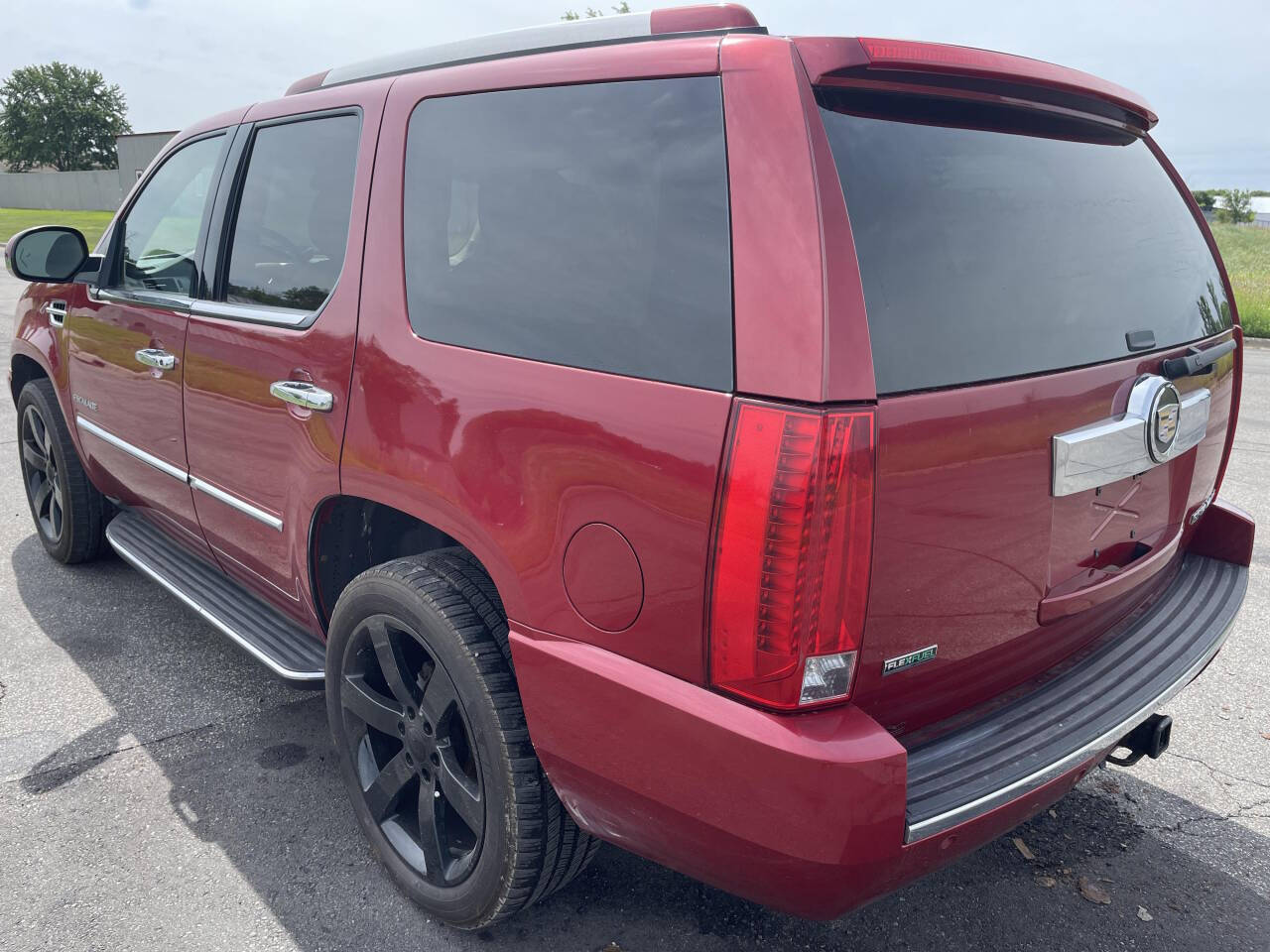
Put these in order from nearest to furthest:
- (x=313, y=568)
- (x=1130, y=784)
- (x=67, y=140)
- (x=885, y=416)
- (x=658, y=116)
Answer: (x=885, y=416) < (x=658, y=116) < (x=313, y=568) < (x=1130, y=784) < (x=67, y=140)

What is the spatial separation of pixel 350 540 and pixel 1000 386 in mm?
1796

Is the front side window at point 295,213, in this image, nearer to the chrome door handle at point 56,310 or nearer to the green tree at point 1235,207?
the chrome door handle at point 56,310

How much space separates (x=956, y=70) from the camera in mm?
1795

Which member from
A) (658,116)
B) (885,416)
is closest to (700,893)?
(885,416)

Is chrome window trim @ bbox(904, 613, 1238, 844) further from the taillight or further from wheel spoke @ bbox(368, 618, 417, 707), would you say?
wheel spoke @ bbox(368, 618, 417, 707)

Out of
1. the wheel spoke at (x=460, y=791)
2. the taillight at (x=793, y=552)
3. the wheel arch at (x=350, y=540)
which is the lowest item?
the wheel spoke at (x=460, y=791)

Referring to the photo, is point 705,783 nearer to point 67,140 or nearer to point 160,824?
point 160,824

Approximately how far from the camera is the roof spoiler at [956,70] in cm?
168

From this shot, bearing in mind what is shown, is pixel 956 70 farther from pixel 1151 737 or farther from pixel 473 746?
pixel 473 746

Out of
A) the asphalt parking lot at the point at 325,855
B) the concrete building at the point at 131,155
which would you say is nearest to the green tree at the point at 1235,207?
the concrete building at the point at 131,155

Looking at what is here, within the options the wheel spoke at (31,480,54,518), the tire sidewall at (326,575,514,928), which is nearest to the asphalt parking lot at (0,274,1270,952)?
the tire sidewall at (326,575,514,928)

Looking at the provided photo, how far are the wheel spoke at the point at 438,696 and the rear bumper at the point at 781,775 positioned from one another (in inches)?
11.2

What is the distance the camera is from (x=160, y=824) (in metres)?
2.71

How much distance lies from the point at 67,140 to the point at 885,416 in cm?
10030
